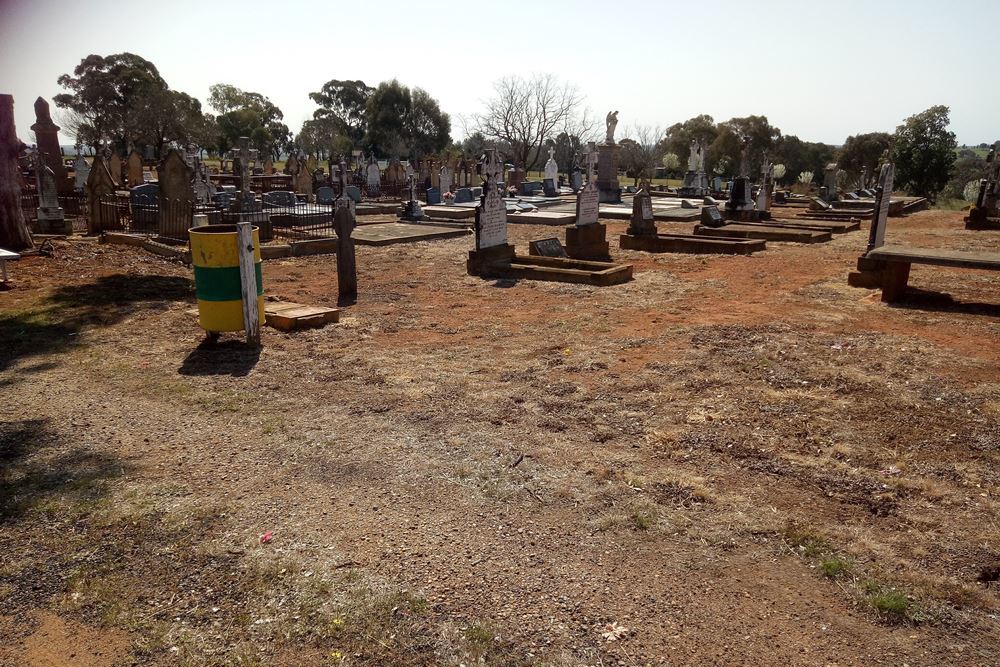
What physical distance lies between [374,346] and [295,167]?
1083 inches

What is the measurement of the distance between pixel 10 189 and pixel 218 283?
29.7 ft

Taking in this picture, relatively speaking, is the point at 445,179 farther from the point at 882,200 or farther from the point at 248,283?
the point at 248,283

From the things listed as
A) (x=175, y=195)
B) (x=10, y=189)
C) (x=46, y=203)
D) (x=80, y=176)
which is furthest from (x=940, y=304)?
(x=80, y=176)

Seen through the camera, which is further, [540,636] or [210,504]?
[210,504]

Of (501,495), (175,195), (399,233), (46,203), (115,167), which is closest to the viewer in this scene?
(501,495)

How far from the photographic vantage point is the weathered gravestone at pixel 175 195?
14.8 m

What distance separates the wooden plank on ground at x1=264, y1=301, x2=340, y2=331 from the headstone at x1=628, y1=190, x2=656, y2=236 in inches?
352

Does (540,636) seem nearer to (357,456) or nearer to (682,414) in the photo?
(357,456)

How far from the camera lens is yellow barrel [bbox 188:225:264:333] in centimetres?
677

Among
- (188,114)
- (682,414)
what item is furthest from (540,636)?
(188,114)

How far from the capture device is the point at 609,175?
28.0 m

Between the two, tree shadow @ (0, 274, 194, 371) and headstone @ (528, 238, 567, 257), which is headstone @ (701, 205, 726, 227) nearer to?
headstone @ (528, 238, 567, 257)

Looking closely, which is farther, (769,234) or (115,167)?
(115,167)

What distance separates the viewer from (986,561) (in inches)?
129
